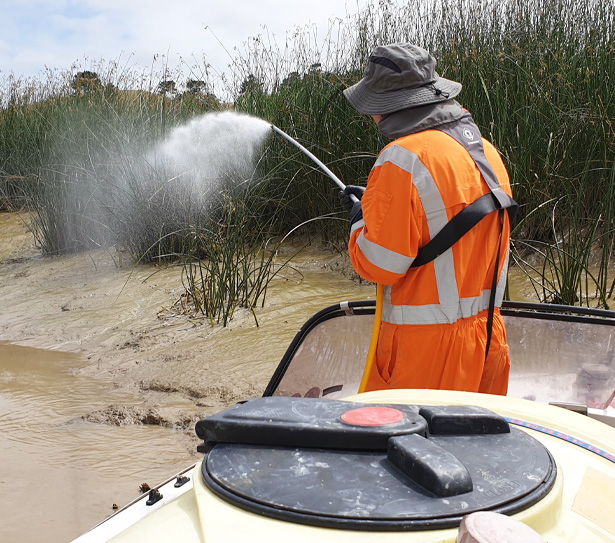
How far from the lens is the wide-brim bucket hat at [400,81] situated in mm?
2043

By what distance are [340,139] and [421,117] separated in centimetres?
466

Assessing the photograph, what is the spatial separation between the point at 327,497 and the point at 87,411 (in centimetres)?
340

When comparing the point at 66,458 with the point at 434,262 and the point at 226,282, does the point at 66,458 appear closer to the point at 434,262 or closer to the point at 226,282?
the point at 434,262

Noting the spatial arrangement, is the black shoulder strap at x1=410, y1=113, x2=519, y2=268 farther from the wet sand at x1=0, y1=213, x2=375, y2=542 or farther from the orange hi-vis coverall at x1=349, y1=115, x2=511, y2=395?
Answer: the wet sand at x1=0, y1=213, x2=375, y2=542

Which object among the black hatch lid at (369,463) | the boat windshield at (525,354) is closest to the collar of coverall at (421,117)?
the boat windshield at (525,354)

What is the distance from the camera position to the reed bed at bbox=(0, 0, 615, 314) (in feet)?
17.8

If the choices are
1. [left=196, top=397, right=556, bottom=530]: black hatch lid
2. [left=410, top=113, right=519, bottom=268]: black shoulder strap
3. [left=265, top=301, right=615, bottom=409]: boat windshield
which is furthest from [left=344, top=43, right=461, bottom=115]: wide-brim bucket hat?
[left=196, top=397, right=556, bottom=530]: black hatch lid

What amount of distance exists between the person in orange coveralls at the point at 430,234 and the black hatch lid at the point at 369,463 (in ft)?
3.26

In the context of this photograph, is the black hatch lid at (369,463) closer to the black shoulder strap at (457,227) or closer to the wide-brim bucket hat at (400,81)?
the black shoulder strap at (457,227)

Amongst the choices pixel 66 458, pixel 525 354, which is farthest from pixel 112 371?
pixel 525 354

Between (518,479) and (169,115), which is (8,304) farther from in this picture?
(518,479)

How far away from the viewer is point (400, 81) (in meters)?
2.06

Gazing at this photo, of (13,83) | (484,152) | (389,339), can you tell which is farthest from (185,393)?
(13,83)

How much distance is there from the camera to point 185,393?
421 cm
